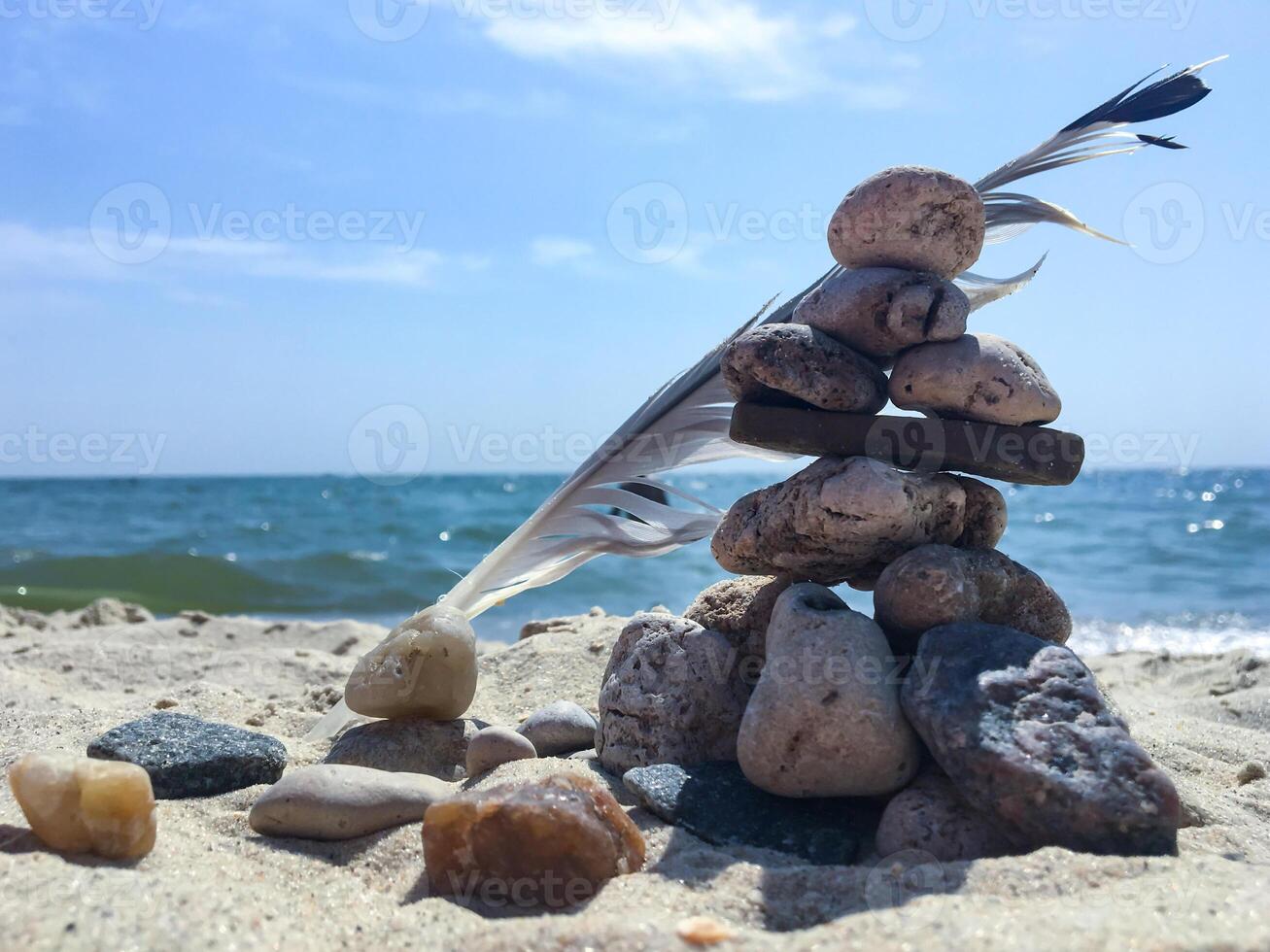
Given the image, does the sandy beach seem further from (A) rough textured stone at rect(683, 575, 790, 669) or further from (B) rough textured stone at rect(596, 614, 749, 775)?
(A) rough textured stone at rect(683, 575, 790, 669)

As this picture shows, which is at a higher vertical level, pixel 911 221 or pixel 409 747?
pixel 911 221

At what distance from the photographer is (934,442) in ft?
11.3

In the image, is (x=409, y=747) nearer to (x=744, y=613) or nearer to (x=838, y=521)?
(x=744, y=613)

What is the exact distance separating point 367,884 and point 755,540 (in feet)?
5.69

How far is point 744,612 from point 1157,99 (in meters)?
2.62

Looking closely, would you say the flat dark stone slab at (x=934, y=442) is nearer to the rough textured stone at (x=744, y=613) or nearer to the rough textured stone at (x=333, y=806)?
the rough textured stone at (x=744, y=613)

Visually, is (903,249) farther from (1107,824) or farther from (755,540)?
(1107,824)

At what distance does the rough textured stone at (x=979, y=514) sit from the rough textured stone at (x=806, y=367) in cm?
49

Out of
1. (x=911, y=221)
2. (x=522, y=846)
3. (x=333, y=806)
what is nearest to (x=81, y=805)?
(x=333, y=806)

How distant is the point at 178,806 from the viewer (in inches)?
126

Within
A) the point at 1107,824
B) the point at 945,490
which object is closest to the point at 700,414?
the point at 945,490

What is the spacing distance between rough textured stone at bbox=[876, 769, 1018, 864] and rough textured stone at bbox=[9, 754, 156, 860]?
204 centimetres

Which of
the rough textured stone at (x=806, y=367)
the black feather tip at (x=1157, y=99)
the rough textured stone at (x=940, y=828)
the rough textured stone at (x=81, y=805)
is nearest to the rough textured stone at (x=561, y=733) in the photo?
the rough textured stone at (x=940, y=828)

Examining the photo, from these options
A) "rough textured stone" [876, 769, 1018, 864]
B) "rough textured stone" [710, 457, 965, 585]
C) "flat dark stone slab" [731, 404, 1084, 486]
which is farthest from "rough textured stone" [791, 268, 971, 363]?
"rough textured stone" [876, 769, 1018, 864]
